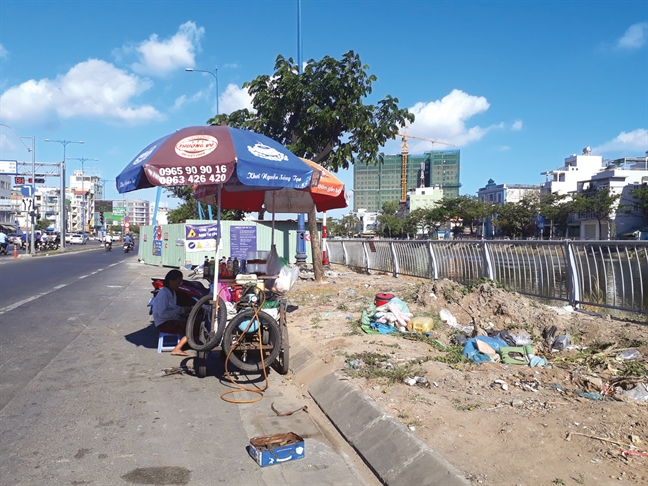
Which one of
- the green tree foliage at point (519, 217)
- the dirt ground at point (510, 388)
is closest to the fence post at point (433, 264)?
the dirt ground at point (510, 388)

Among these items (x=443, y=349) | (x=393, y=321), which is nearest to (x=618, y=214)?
(x=393, y=321)

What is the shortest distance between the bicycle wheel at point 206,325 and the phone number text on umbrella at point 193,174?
1432 mm

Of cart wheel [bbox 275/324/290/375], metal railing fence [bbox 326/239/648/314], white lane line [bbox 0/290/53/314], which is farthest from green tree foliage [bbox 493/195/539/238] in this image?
cart wheel [bbox 275/324/290/375]

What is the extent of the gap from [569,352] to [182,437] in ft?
15.4

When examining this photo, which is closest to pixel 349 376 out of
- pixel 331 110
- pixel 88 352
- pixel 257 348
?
pixel 257 348

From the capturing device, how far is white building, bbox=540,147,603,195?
88.4 metres

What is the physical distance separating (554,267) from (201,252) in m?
16.4

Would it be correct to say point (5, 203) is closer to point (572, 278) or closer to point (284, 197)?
point (284, 197)

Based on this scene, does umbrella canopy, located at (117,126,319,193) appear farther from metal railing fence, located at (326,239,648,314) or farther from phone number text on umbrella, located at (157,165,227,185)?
metal railing fence, located at (326,239,648,314)

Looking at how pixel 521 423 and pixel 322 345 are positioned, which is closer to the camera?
pixel 521 423

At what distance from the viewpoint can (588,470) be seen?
348 centimetres

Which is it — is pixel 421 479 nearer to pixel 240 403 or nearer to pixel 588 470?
pixel 588 470

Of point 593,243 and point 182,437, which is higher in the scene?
point 593,243

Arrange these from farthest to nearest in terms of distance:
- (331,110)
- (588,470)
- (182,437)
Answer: (331,110) → (182,437) → (588,470)
